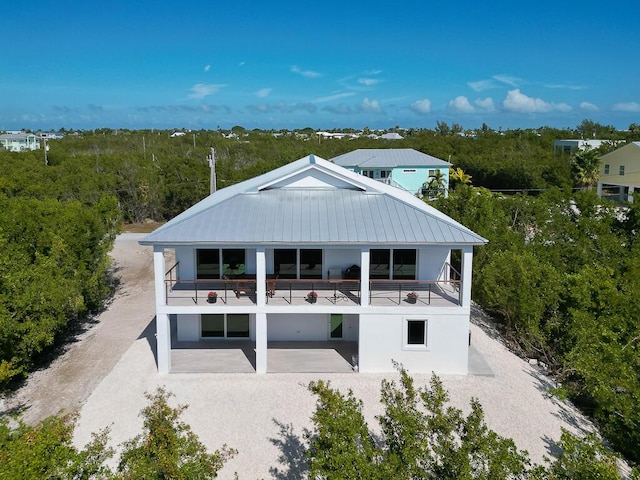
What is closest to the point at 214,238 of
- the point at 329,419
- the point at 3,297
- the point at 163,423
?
the point at 3,297

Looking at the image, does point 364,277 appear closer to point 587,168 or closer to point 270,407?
point 270,407

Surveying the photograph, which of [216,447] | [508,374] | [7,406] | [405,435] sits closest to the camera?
[405,435]

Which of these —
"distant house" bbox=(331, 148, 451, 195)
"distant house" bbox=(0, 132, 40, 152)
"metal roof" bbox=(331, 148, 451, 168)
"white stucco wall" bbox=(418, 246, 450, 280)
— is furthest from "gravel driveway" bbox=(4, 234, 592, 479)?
"distant house" bbox=(0, 132, 40, 152)

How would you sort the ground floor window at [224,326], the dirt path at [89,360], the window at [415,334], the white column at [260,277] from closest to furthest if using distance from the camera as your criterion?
1. the dirt path at [89,360]
2. the white column at [260,277]
3. the window at [415,334]
4. the ground floor window at [224,326]

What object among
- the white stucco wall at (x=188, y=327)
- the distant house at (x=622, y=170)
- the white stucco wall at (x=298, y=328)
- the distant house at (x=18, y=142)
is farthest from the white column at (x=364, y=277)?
the distant house at (x=18, y=142)

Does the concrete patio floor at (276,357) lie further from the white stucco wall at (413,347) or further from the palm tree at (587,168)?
the palm tree at (587,168)

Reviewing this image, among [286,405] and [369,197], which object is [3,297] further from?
[369,197]
